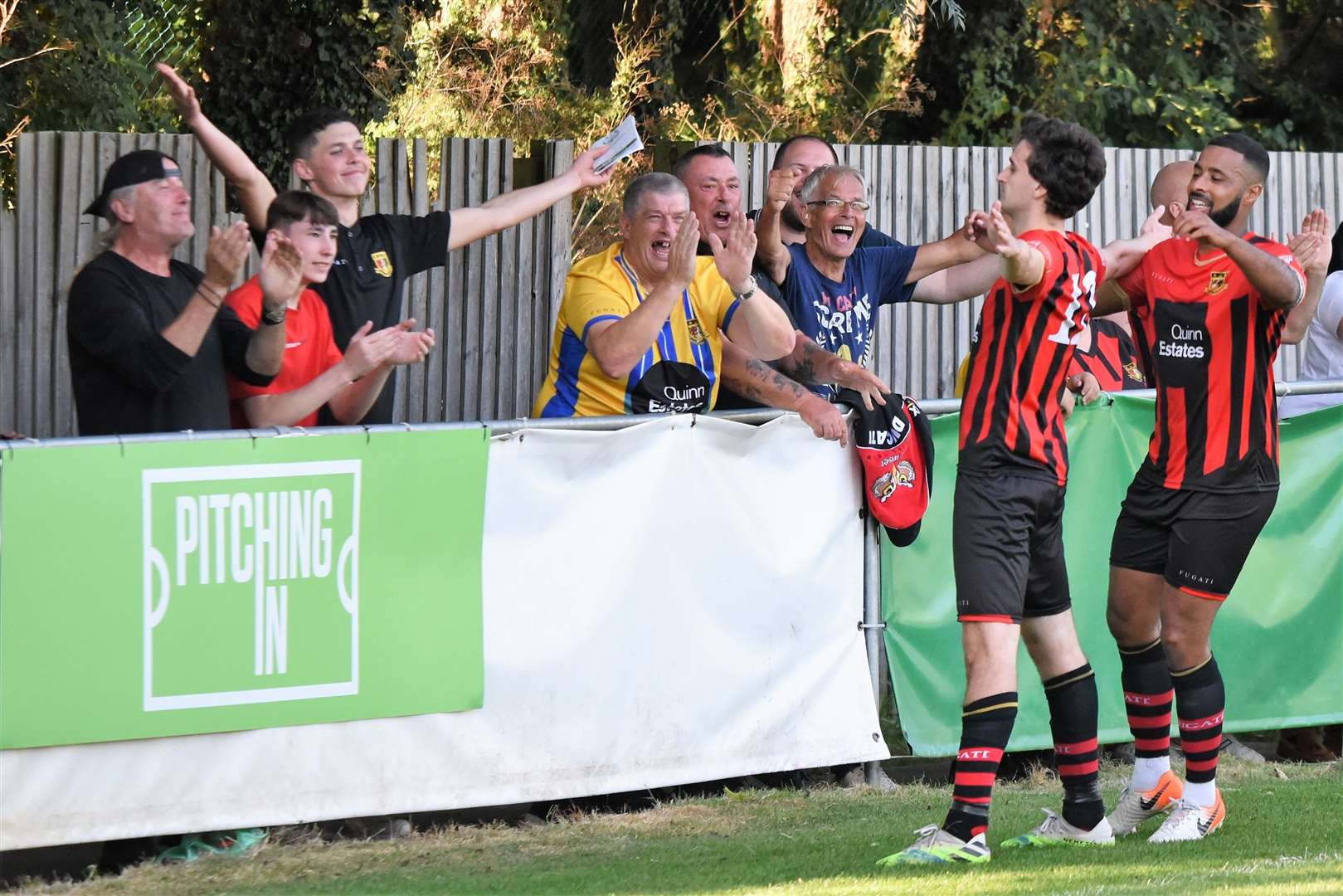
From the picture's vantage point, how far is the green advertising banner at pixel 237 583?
5.18 m

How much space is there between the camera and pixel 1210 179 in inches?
231

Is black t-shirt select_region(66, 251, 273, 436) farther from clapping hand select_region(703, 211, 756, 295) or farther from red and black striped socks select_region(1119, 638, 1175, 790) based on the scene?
red and black striped socks select_region(1119, 638, 1175, 790)

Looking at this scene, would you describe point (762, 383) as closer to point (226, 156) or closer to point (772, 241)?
point (772, 241)

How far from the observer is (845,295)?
275 inches

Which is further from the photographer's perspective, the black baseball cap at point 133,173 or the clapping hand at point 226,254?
the black baseball cap at point 133,173

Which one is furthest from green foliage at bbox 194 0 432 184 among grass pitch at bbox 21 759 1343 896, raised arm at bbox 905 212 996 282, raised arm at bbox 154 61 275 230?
grass pitch at bbox 21 759 1343 896

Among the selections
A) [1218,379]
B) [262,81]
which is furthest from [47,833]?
[262,81]

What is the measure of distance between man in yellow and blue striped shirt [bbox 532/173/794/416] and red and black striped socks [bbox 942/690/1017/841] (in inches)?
66.9

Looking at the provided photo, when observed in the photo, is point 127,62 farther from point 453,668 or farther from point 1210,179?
point 1210,179

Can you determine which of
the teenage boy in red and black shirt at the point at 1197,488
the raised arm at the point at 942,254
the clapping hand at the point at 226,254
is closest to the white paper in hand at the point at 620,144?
the raised arm at the point at 942,254

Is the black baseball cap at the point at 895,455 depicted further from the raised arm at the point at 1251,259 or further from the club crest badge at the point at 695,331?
the raised arm at the point at 1251,259

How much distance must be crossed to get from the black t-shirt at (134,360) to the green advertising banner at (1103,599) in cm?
267

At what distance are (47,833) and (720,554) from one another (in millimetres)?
2476

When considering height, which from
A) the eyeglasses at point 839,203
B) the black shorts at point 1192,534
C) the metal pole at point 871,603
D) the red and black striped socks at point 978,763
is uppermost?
the eyeglasses at point 839,203
